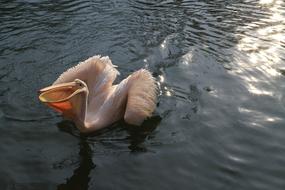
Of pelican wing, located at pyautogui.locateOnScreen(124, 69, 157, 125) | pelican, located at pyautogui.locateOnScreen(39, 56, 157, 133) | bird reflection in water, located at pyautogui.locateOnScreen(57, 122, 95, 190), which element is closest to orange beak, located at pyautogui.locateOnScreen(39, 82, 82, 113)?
pelican, located at pyautogui.locateOnScreen(39, 56, 157, 133)

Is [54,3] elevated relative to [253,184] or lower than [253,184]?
elevated

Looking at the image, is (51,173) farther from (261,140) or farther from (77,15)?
(77,15)

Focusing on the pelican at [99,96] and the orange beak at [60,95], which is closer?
the orange beak at [60,95]

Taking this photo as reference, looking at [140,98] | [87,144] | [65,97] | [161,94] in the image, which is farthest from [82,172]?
[161,94]

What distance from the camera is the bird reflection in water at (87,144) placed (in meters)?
6.84

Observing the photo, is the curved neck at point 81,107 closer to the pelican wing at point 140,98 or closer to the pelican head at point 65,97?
the pelican head at point 65,97

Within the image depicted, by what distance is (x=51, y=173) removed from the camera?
700 cm

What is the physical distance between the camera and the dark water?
7070mm

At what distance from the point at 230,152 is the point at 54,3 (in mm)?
8451

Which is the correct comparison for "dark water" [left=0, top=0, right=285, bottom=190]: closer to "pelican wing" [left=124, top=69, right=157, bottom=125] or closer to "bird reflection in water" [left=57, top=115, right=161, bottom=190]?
"bird reflection in water" [left=57, top=115, right=161, bottom=190]

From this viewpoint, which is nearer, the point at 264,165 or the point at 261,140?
the point at 264,165

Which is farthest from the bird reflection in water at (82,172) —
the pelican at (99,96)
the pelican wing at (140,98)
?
the pelican wing at (140,98)

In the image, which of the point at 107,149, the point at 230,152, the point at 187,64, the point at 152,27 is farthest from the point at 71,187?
the point at 152,27

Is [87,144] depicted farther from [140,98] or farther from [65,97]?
[140,98]
